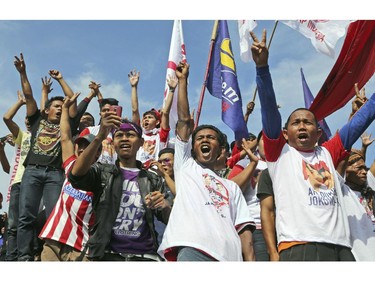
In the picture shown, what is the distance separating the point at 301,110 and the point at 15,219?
139 inches

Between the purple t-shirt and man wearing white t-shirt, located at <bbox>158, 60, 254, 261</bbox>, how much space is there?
29 cm

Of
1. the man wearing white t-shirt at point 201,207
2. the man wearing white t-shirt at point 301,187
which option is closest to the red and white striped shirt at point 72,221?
the man wearing white t-shirt at point 201,207

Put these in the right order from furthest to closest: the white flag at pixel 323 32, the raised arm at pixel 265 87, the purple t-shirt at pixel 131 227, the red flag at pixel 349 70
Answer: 1. the white flag at pixel 323 32
2. the red flag at pixel 349 70
3. the purple t-shirt at pixel 131 227
4. the raised arm at pixel 265 87

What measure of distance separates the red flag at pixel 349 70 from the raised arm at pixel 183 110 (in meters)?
2.04

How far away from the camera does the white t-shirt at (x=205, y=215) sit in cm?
312

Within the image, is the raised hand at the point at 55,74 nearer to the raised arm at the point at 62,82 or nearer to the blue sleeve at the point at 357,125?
the raised arm at the point at 62,82

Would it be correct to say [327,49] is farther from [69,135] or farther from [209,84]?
[69,135]

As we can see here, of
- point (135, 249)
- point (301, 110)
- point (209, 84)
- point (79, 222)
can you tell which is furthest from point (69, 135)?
point (209, 84)

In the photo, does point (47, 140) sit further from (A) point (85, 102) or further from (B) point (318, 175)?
(B) point (318, 175)

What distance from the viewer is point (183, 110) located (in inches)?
156

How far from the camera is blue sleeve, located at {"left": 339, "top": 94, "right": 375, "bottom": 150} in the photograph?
3836 millimetres

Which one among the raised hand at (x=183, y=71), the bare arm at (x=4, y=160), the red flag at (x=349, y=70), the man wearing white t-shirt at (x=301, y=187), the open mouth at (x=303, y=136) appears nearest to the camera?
the man wearing white t-shirt at (x=301, y=187)

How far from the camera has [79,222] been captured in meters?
4.05

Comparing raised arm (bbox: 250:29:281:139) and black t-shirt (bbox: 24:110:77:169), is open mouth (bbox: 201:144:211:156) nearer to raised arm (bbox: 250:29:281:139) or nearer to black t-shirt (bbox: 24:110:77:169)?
raised arm (bbox: 250:29:281:139)
